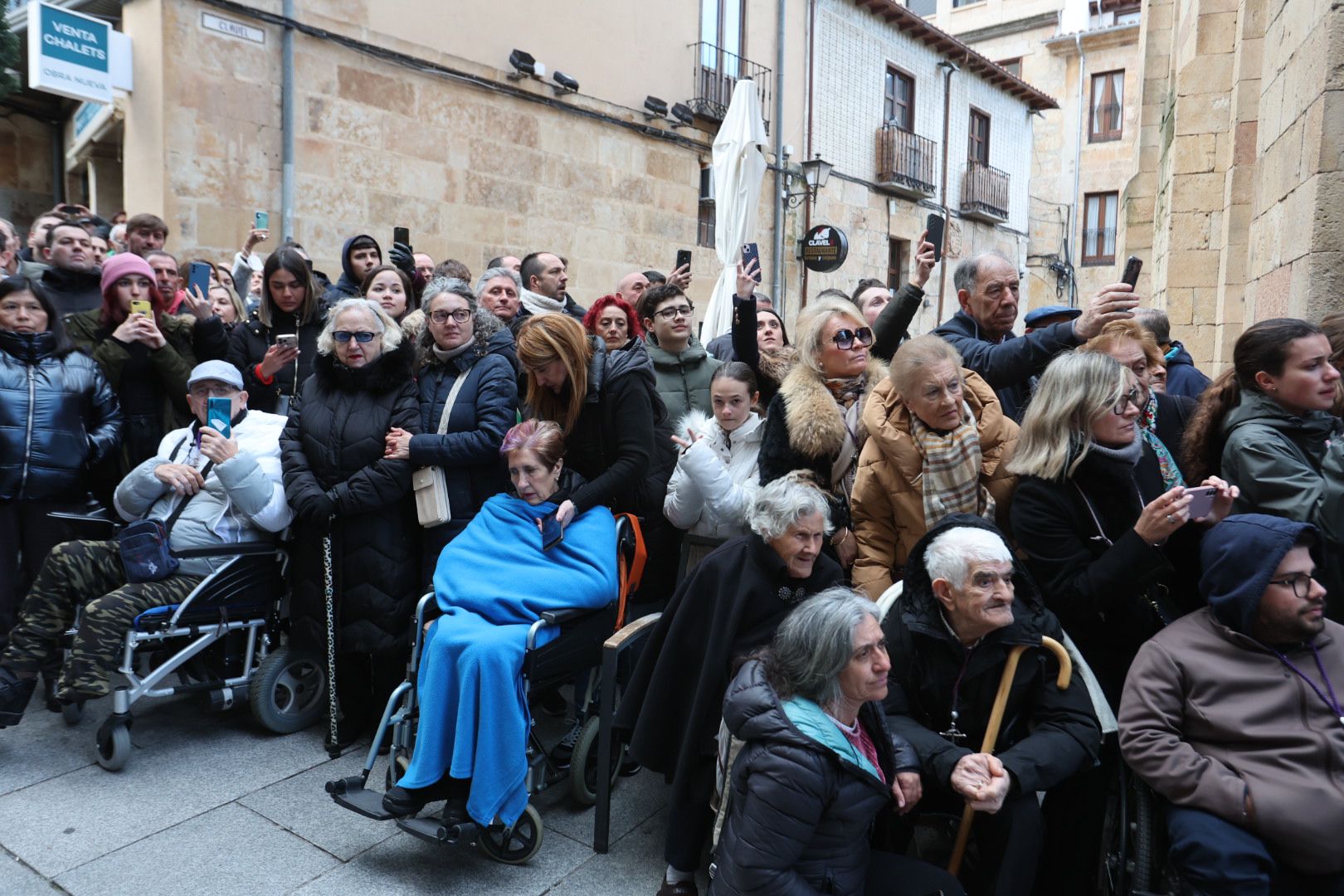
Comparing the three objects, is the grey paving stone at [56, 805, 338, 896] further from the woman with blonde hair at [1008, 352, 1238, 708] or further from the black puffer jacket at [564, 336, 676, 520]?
the woman with blonde hair at [1008, 352, 1238, 708]

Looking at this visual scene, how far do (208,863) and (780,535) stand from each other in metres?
2.27

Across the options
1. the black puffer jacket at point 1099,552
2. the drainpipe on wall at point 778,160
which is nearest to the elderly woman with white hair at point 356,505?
the black puffer jacket at point 1099,552

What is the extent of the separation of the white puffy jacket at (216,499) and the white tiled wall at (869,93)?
13.4m

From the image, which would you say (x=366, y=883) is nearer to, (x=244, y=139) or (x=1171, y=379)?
(x=1171, y=379)

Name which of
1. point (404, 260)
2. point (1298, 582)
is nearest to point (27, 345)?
point (404, 260)

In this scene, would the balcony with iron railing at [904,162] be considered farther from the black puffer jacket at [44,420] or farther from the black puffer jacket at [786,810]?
the black puffer jacket at [786,810]

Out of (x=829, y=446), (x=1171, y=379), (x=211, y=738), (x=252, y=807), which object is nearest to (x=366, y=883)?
(x=252, y=807)

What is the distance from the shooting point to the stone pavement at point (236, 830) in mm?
3092

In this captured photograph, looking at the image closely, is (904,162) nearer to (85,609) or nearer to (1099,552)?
(1099,552)

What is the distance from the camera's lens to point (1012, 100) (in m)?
21.6

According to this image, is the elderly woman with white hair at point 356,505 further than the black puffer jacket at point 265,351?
No

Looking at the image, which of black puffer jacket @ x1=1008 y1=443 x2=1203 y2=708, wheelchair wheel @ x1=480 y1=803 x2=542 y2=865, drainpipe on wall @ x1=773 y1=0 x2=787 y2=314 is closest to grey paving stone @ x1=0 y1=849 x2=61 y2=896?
wheelchair wheel @ x1=480 y1=803 x2=542 y2=865

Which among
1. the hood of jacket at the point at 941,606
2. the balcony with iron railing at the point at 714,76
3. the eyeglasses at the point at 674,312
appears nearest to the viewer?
the hood of jacket at the point at 941,606

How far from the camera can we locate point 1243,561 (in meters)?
2.52
